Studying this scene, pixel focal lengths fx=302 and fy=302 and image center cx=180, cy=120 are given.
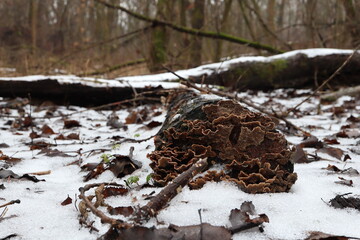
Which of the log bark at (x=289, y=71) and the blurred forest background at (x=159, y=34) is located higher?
the blurred forest background at (x=159, y=34)

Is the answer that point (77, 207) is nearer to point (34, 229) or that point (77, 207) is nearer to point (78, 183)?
point (34, 229)

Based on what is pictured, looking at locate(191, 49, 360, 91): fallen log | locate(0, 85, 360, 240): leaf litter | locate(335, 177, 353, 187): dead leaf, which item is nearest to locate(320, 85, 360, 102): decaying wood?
locate(191, 49, 360, 91): fallen log

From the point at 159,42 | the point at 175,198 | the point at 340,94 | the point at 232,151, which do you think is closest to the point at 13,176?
the point at 175,198

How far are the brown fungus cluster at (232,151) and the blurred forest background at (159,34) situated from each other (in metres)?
4.56

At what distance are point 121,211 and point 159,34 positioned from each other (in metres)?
8.87

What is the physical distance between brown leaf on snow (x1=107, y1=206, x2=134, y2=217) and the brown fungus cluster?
14.0 inches

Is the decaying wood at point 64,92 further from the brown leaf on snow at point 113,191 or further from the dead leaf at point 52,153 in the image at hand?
the brown leaf on snow at point 113,191

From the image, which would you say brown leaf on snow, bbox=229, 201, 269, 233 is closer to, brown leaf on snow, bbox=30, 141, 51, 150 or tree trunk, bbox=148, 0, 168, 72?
brown leaf on snow, bbox=30, 141, 51, 150

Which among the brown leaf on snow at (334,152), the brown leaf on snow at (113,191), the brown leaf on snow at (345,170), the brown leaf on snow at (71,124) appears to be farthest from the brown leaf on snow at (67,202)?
the brown leaf on snow at (71,124)

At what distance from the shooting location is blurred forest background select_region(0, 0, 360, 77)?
9484 millimetres

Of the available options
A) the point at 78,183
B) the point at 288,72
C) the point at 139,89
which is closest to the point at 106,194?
the point at 78,183

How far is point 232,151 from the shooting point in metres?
1.94

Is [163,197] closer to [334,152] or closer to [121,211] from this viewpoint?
[121,211]

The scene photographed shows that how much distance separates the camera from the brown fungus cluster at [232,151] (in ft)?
5.98
